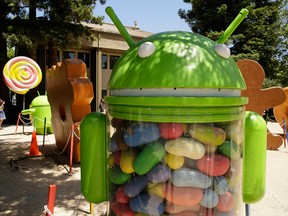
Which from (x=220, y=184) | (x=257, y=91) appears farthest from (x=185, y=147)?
(x=257, y=91)

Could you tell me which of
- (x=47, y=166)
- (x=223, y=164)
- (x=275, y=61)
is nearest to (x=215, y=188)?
(x=223, y=164)

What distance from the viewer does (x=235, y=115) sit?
80.0 inches

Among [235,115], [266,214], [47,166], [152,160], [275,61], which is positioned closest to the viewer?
[152,160]

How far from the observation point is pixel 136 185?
195 centimetres

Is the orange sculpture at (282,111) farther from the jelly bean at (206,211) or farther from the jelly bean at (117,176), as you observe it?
the jelly bean at (117,176)

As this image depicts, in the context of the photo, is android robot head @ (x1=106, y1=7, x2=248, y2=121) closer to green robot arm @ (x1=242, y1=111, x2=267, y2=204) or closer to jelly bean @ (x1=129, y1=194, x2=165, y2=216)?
green robot arm @ (x1=242, y1=111, x2=267, y2=204)

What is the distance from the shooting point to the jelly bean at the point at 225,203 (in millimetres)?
1967

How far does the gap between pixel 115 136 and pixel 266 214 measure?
3.85 m

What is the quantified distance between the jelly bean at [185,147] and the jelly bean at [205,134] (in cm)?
4

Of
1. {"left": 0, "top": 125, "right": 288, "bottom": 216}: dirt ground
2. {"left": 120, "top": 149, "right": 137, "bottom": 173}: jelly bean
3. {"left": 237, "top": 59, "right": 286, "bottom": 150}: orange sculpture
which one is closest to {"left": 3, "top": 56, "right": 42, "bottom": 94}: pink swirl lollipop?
{"left": 0, "top": 125, "right": 288, "bottom": 216}: dirt ground

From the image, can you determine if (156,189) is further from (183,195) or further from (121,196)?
(121,196)

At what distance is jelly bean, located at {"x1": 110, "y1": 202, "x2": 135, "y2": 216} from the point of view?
2.00 meters

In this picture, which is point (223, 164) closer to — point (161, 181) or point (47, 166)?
point (161, 181)

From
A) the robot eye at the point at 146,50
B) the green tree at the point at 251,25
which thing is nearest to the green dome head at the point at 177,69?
the robot eye at the point at 146,50
